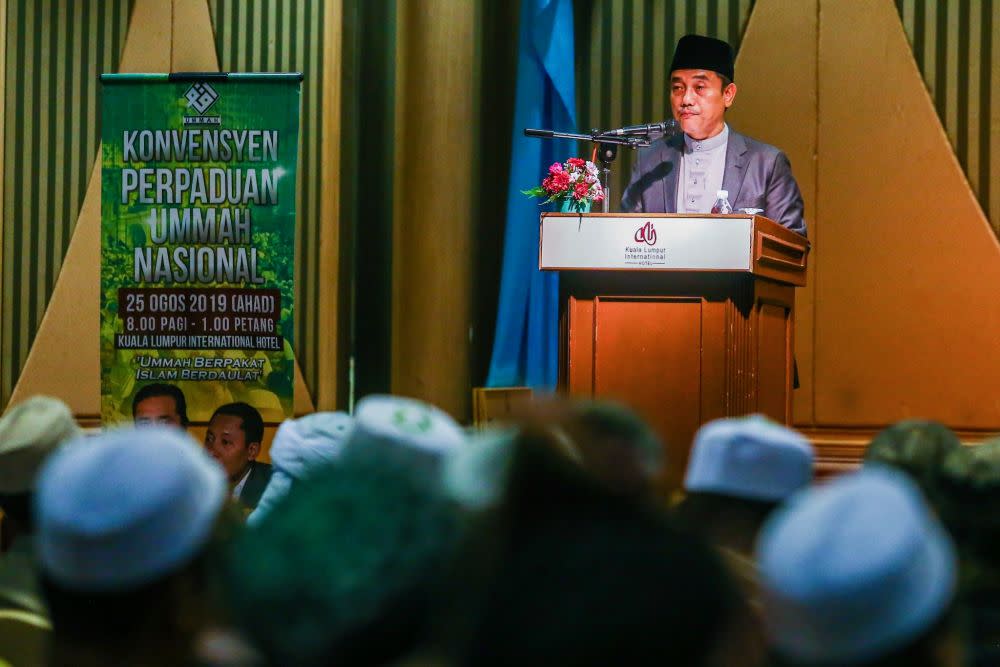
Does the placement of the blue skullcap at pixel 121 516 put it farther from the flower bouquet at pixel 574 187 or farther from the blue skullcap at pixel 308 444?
the flower bouquet at pixel 574 187

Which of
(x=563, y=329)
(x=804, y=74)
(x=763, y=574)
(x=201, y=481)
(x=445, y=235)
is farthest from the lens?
(x=804, y=74)

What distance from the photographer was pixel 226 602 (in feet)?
3.58

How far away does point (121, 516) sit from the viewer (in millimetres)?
1218

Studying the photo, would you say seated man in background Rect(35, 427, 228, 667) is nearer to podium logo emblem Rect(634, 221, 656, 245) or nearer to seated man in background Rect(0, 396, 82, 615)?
seated man in background Rect(0, 396, 82, 615)

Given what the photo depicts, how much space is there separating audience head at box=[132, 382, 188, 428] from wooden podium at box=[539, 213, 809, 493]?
1833mm

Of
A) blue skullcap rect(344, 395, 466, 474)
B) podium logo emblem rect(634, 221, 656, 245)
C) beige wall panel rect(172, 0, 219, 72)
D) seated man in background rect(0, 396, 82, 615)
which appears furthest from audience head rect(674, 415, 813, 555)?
beige wall panel rect(172, 0, 219, 72)

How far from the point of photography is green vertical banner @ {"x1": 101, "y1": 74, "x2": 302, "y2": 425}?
5.26 m

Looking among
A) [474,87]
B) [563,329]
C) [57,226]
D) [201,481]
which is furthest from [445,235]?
[201,481]

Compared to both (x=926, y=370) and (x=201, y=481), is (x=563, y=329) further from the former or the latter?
(x=201, y=481)

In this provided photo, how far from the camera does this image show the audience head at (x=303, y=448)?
2436 millimetres

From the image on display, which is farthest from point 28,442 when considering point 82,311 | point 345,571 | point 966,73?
point 966,73

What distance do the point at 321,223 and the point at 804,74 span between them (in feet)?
8.15

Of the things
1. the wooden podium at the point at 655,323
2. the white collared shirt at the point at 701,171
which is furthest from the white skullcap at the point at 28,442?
the white collared shirt at the point at 701,171

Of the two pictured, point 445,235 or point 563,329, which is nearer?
point 563,329
